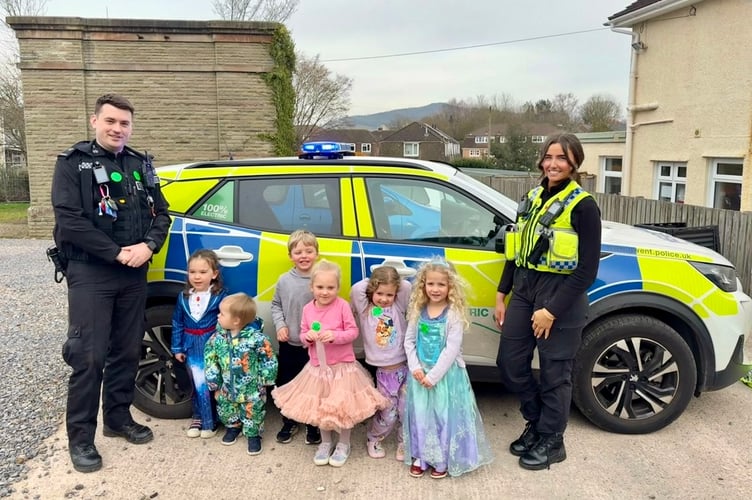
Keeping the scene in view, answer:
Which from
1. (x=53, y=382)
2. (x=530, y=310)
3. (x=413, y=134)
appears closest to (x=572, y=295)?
(x=530, y=310)

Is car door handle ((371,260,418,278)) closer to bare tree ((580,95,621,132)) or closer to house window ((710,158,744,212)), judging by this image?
house window ((710,158,744,212))

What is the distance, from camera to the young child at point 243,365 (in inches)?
134

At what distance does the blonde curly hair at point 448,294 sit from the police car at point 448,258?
0.98 feet

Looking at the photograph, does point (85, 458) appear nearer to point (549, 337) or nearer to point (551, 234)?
point (549, 337)

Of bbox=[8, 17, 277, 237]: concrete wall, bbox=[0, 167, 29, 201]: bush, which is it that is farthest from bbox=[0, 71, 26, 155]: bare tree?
bbox=[8, 17, 277, 237]: concrete wall

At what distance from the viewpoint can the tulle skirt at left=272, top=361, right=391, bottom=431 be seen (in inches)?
125

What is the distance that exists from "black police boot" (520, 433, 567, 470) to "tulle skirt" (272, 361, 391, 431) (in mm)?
849

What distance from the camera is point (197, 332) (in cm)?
354

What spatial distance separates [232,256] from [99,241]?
81cm

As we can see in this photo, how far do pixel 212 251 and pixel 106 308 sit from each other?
694 mm

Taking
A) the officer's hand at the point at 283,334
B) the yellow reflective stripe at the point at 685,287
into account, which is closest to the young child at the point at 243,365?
the officer's hand at the point at 283,334

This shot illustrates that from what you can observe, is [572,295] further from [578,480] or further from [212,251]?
[212,251]

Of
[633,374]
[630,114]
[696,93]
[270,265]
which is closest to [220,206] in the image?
[270,265]

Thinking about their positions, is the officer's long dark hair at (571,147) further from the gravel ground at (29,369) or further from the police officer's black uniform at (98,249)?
the gravel ground at (29,369)
